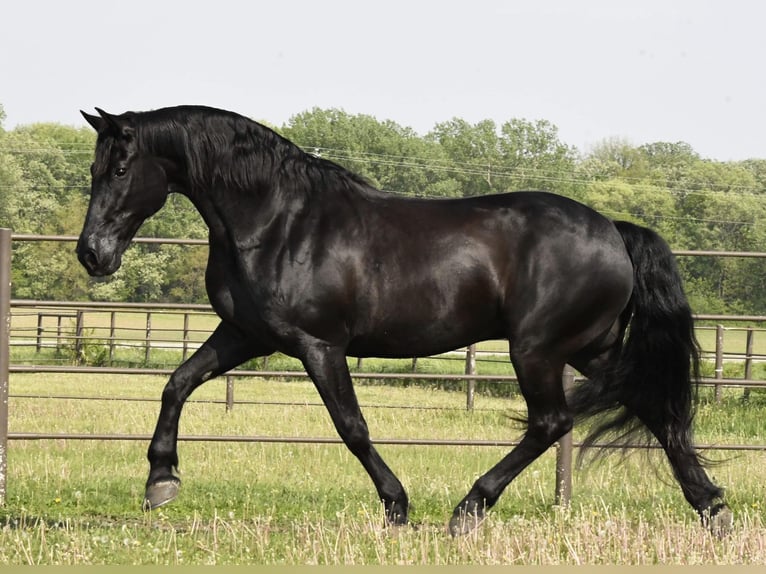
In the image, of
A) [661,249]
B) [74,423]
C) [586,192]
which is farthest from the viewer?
[586,192]

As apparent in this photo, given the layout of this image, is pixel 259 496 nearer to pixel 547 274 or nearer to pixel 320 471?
pixel 320 471

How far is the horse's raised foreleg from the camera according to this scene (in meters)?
5.09

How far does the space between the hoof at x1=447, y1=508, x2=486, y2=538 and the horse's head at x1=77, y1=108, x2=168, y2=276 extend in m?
1.96

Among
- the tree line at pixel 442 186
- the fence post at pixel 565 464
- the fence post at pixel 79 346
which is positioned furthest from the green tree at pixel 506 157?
the fence post at pixel 565 464

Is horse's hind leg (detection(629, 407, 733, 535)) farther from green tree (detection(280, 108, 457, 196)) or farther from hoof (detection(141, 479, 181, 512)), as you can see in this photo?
green tree (detection(280, 108, 457, 196))

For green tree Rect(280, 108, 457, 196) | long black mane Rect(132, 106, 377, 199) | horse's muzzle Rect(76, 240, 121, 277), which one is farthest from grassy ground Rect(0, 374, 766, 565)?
green tree Rect(280, 108, 457, 196)

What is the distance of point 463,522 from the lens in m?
5.05

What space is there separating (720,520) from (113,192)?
3352 mm

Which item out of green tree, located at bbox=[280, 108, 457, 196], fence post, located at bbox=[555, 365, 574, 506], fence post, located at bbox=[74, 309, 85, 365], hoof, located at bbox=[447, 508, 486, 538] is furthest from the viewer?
green tree, located at bbox=[280, 108, 457, 196]

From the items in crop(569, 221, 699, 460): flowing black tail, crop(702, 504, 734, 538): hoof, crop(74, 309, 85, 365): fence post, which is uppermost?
crop(569, 221, 699, 460): flowing black tail

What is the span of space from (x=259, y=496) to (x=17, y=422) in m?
6.61

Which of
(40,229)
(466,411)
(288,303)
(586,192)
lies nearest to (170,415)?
(288,303)

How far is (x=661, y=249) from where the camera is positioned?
566 cm

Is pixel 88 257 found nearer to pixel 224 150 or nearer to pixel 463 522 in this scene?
pixel 224 150
